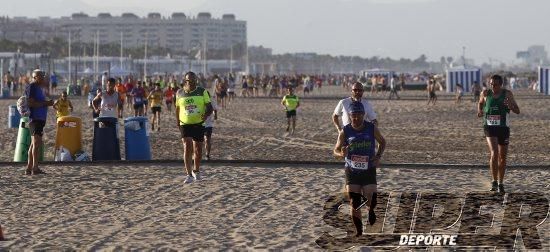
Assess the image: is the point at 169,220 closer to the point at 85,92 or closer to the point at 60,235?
the point at 60,235

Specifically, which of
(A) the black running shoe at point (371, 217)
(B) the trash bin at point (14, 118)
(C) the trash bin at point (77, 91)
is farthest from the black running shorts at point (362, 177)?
(C) the trash bin at point (77, 91)

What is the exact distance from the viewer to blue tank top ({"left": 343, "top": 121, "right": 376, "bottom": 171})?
9.21m

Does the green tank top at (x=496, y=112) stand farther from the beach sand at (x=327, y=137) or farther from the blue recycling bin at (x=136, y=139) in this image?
the blue recycling bin at (x=136, y=139)

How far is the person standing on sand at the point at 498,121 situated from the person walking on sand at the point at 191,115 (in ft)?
10.9

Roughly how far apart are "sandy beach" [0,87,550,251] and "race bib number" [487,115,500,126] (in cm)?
82

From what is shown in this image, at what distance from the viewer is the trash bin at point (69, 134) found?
638 inches

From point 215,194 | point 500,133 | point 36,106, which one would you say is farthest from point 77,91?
point 500,133

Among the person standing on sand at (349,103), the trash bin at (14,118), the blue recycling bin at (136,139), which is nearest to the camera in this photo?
the person standing on sand at (349,103)

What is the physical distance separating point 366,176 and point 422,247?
922mm

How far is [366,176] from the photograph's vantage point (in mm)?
9242

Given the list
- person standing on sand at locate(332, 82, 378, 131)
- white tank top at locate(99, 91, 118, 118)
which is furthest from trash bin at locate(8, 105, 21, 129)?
person standing on sand at locate(332, 82, 378, 131)

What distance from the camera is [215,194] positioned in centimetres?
1204

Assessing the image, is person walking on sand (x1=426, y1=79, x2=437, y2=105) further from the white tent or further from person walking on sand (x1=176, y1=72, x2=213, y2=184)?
person walking on sand (x1=176, y1=72, x2=213, y2=184)

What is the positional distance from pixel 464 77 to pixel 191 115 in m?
52.7
